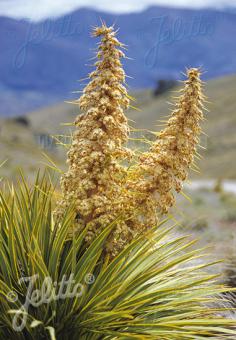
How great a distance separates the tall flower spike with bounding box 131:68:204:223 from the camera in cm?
448

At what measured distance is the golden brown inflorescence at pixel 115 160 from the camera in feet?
14.5

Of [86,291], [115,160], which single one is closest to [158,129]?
[115,160]

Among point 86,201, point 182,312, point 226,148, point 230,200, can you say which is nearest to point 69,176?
point 86,201

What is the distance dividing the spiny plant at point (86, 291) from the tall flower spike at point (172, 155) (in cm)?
32

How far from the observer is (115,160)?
452cm

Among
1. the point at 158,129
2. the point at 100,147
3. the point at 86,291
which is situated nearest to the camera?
the point at 86,291

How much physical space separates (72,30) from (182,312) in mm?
9461

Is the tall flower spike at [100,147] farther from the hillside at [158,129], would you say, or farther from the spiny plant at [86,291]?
the hillside at [158,129]

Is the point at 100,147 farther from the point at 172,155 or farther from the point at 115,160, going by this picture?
the point at 172,155

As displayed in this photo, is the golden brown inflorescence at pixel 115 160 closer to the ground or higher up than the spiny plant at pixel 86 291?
higher up

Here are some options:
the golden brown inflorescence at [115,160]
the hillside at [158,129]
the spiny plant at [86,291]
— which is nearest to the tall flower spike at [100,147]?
the golden brown inflorescence at [115,160]

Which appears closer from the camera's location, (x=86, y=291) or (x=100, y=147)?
(x=86, y=291)

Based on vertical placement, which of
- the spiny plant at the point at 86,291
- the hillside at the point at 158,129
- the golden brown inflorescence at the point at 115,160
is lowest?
the spiny plant at the point at 86,291

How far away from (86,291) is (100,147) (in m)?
1.02
